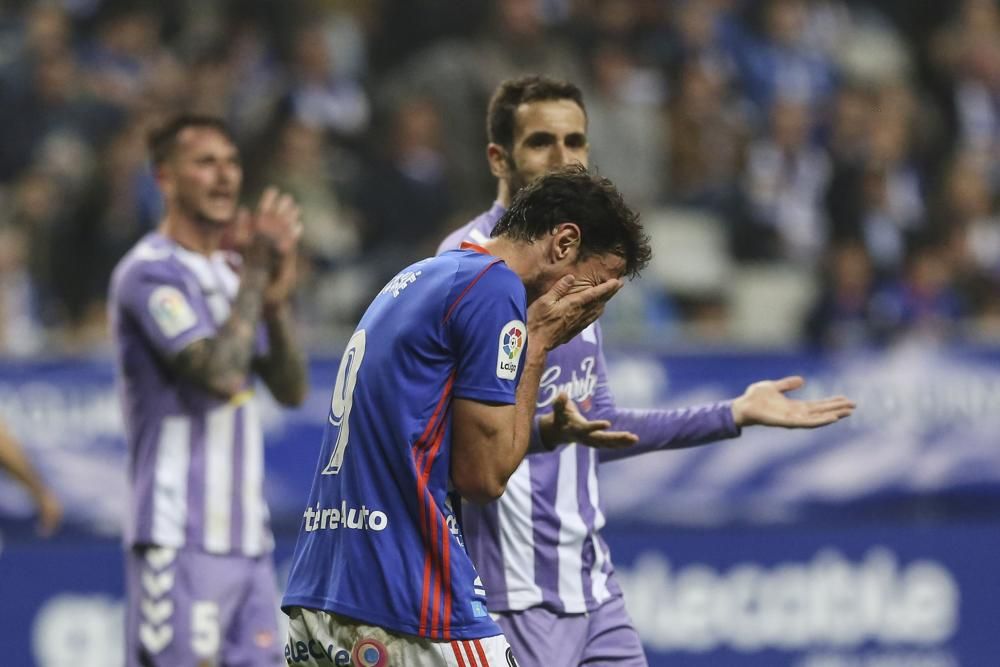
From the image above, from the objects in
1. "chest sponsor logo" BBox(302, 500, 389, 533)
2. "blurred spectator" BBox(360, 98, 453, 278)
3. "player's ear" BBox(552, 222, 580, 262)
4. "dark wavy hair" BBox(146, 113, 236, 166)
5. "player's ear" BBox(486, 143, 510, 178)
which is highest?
"blurred spectator" BBox(360, 98, 453, 278)

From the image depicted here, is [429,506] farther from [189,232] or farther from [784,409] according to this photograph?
[189,232]

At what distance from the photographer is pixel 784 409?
205 inches

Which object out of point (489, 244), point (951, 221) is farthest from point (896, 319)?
point (489, 244)

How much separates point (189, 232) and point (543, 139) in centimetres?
168

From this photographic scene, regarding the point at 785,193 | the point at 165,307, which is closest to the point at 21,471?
the point at 165,307

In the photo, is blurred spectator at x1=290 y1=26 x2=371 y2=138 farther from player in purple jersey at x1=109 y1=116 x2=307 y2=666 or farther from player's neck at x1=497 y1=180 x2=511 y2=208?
player's neck at x1=497 y1=180 x2=511 y2=208

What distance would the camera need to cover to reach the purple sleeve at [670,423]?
533 cm

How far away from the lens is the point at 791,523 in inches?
365

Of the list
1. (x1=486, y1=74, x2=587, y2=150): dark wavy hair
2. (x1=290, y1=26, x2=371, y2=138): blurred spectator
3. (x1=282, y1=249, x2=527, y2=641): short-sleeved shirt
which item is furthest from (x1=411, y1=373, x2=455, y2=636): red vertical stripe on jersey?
(x1=290, y1=26, x2=371, y2=138): blurred spectator

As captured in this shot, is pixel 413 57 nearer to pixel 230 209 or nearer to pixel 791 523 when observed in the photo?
pixel 791 523

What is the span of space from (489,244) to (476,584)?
0.86 meters

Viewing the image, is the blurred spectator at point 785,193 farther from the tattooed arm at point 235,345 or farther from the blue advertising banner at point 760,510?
the tattooed arm at point 235,345

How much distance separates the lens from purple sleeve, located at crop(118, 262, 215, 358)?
244 inches

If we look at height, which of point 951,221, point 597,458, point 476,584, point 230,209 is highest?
point 951,221
